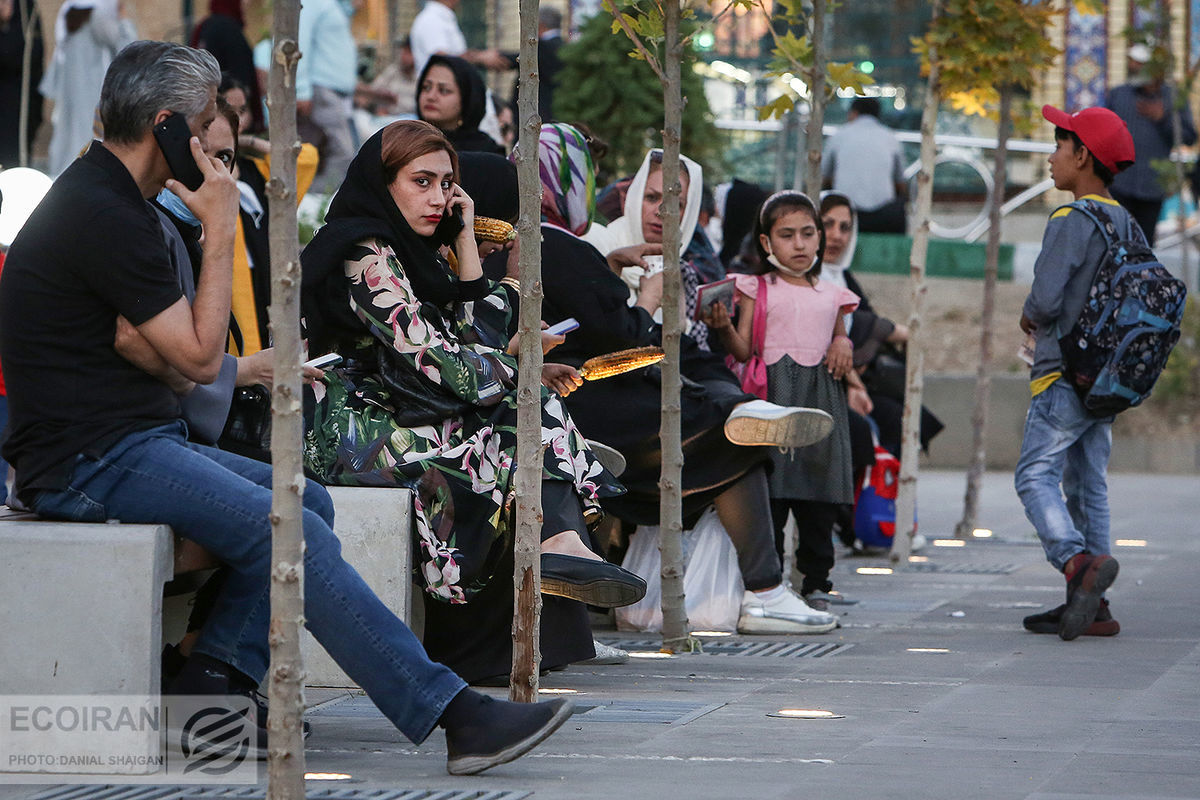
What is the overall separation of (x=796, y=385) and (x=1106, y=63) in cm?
2037

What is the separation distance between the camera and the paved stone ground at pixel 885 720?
4074 millimetres

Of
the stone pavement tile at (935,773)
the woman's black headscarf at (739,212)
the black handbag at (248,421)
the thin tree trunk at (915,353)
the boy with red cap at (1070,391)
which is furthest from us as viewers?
the woman's black headscarf at (739,212)

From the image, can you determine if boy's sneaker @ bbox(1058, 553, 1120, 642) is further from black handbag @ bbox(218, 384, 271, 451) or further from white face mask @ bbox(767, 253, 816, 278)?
black handbag @ bbox(218, 384, 271, 451)

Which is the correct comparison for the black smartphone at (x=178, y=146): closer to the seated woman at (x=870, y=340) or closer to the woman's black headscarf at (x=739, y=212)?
the seated woman at (x=870, y=340)

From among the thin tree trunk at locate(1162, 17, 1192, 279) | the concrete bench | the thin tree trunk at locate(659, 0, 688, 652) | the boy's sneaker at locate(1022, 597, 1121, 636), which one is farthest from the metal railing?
the concrete bench

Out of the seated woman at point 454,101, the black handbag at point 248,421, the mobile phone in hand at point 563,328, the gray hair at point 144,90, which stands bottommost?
the black handbag at point 248,421

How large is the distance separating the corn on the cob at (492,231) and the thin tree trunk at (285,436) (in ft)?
8.10

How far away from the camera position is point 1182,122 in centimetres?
1521

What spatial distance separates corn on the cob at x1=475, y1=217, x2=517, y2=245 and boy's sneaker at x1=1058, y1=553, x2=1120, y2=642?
7.80 feet

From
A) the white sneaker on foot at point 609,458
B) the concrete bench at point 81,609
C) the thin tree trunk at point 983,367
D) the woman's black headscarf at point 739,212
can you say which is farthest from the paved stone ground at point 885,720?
the woman's black headscarf at point 739,212

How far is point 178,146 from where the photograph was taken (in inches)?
163

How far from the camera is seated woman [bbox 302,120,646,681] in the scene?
528cm

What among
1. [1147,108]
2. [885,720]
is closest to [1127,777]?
[885,720]

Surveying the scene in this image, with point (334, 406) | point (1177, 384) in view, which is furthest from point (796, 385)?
point (1177, 384)
